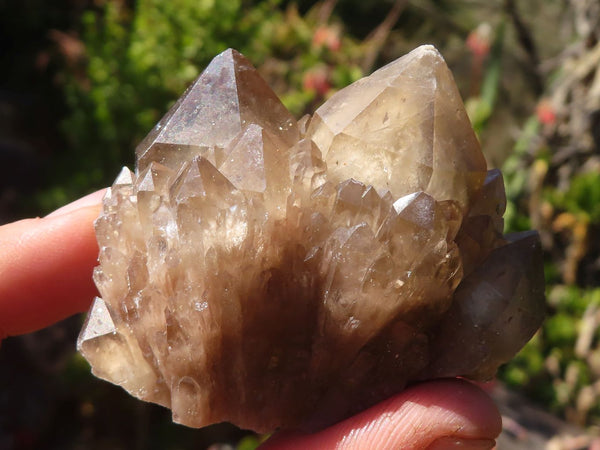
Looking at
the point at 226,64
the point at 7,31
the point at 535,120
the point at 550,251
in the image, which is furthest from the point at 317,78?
the point at 7,31

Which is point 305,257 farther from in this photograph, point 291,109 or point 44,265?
point 291,109

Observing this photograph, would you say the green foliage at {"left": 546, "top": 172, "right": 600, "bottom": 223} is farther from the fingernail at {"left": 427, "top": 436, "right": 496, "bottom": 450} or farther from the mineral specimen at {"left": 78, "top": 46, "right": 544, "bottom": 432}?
the fingernail at {"left": 427, "top": 436, "right": 496, "bottom": 450}

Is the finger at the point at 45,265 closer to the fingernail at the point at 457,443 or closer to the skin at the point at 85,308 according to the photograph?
the skin at the point at 85,308

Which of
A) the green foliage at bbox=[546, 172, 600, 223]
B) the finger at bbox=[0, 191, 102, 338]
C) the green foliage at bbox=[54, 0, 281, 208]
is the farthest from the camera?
the green foliage at bbox=[546, 172, 600, 223]

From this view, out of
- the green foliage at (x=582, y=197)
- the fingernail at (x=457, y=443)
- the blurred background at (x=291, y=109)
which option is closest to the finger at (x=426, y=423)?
the fingernail at (x=457, y=443)

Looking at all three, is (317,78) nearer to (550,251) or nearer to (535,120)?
(535,120)

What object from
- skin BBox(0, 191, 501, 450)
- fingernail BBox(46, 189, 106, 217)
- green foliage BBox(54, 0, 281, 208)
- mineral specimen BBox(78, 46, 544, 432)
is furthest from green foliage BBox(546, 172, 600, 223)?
fingernail BBox(46, 189, 106, 217)
